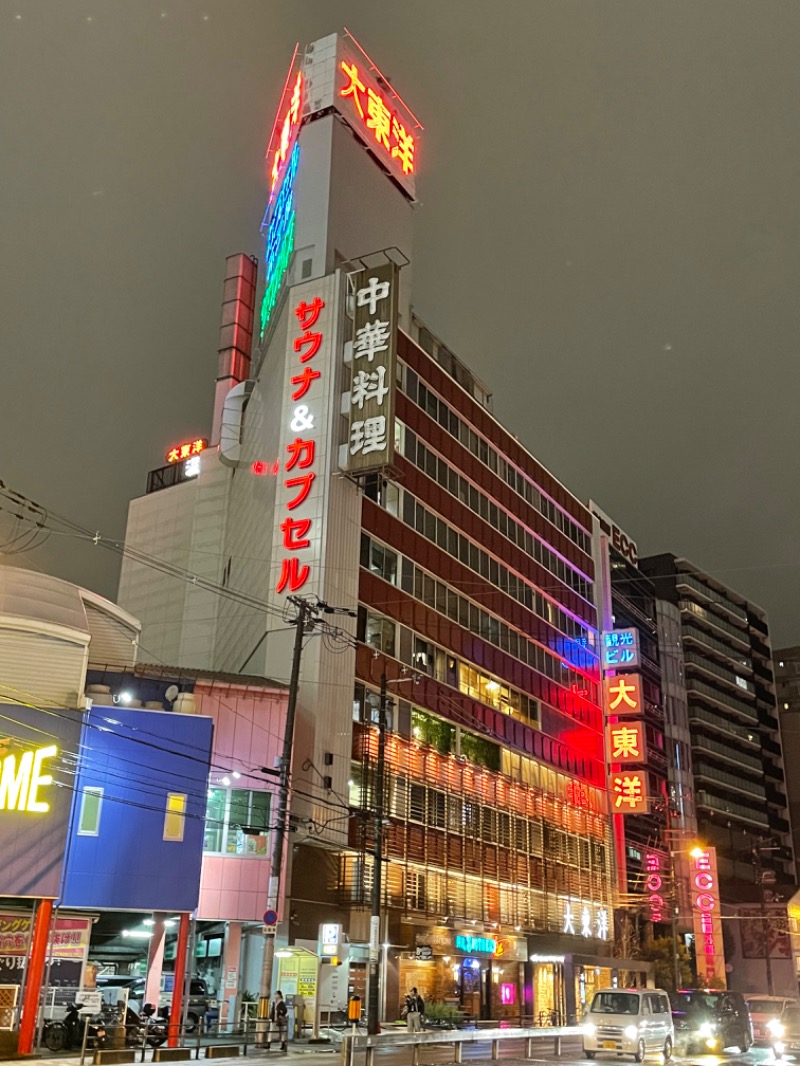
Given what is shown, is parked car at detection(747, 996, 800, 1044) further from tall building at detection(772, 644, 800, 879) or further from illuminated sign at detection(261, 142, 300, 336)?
tall building at detection(772, 644, 800, 879)

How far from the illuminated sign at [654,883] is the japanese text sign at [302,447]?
43736 millimetres

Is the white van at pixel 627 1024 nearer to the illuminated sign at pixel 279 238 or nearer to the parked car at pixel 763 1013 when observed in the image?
the parked car at pixel 763 1013

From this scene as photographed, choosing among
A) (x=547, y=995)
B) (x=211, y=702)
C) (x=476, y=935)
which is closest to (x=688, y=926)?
(x=547, y=995)

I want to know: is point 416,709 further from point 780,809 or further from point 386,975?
point 780,809

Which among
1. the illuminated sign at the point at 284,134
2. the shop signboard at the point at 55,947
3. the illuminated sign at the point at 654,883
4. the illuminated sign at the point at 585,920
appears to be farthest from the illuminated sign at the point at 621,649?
the shop signboard at the point at 55,947

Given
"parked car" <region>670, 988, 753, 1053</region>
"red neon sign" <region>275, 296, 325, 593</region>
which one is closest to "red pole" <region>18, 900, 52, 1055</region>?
"red neon sign" <region>275, 296, 325, 593</region>

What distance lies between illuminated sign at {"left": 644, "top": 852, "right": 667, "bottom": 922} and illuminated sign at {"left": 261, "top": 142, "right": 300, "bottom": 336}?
48.3 metres

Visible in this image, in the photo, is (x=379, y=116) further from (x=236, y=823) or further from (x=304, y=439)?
(x=236, y=823)

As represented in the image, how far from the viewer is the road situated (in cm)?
2686

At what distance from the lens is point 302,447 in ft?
159

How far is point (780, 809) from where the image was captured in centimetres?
12338

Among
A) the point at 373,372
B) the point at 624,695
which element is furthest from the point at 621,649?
the point at 373,372

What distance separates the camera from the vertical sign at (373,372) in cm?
4634

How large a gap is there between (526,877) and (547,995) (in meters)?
7.78
